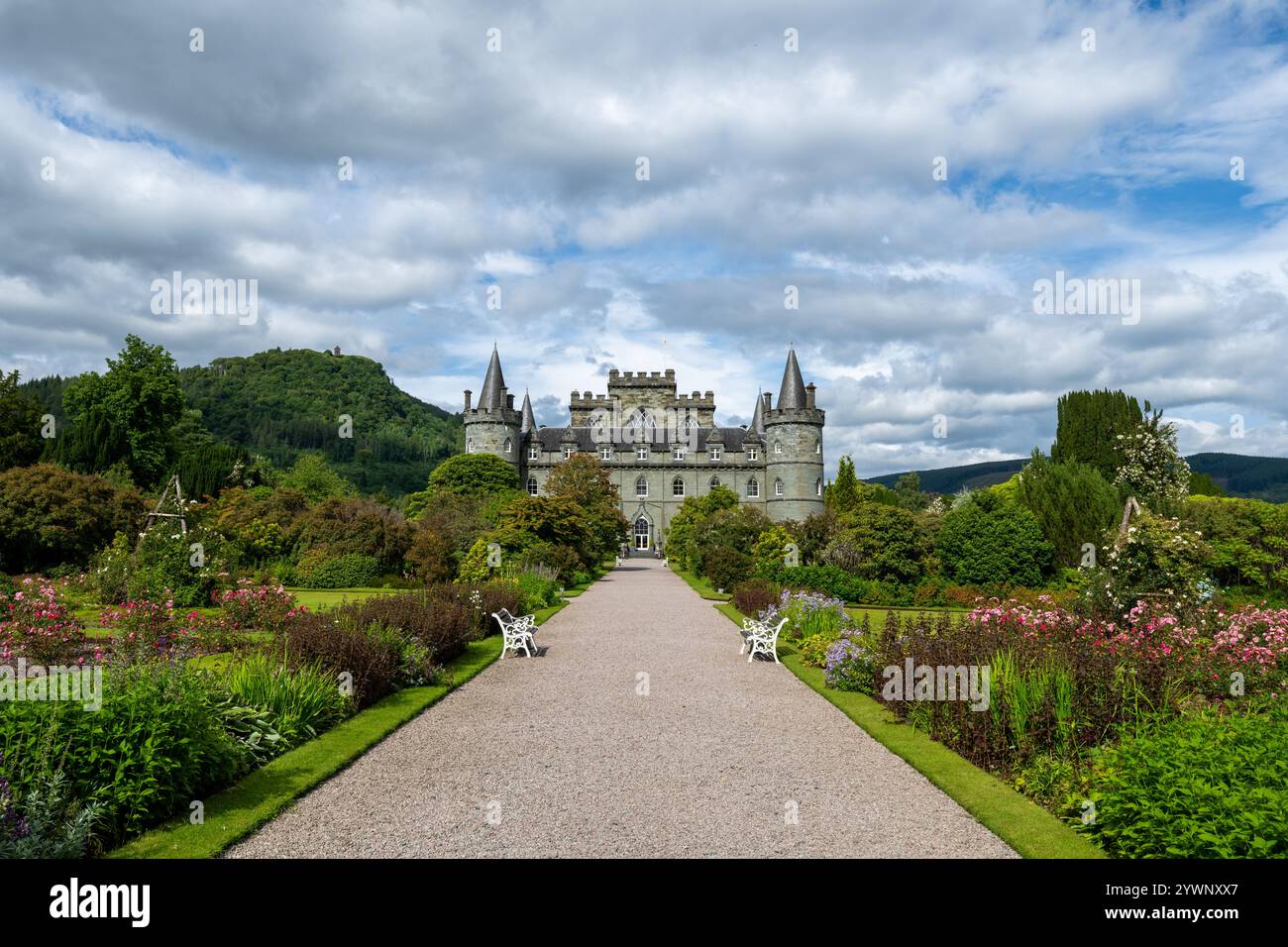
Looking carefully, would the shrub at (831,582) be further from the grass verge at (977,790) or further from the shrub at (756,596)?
the grass verge at (977,790)

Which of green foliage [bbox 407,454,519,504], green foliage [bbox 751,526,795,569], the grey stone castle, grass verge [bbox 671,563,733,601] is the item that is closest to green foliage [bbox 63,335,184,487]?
green foliage [bbox 407,454,519,504]

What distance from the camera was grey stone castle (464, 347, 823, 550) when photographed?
5825 cm

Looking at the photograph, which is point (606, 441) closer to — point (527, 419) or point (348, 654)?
point (527, 419)

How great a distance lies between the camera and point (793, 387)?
2292 inches

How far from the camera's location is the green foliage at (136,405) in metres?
40.2

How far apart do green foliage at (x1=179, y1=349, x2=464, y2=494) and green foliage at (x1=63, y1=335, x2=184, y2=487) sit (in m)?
29.1

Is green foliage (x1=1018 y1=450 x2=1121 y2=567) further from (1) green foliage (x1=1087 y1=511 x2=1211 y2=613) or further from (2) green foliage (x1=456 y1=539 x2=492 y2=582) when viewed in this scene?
(2) green foliage (x1=456 y1=539 x2=492 y2=582)

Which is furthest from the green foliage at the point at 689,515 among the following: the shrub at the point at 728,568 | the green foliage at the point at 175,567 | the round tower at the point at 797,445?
the green foliage at the point at 175,567

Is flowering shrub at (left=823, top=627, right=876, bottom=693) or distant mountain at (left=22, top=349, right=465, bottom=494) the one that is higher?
distant mountain at (left=22, top=349, right=465, bottom=494)

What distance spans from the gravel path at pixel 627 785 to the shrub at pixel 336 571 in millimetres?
14296

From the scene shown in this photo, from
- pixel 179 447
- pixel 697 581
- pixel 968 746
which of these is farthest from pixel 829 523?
pixel 179 447

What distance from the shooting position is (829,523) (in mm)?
27141
